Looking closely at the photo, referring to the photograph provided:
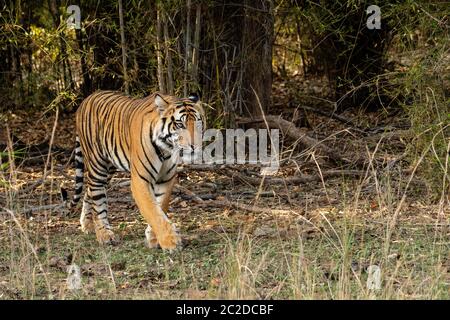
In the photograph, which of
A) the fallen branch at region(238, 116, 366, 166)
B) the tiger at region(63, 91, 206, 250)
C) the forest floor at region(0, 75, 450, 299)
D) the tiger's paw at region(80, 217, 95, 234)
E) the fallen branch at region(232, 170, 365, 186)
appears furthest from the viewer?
the fallen branch at region(238, 116, 366, 166)

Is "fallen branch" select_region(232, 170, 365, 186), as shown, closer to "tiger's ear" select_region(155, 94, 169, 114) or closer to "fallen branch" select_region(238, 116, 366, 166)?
"fallen branch" select_region(238, 116, 366, 166)

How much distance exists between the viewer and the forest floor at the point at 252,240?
535cm

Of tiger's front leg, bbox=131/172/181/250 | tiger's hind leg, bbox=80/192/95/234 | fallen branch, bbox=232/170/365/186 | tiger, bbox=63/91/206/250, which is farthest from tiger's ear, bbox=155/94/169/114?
fallen branch, bbox=232/170/365/186

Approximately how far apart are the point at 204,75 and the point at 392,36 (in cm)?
272

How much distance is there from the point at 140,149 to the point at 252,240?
1032 mm

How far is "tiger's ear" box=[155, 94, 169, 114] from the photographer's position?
6.56 m

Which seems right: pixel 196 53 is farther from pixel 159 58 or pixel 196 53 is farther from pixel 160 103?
pixel 160 103

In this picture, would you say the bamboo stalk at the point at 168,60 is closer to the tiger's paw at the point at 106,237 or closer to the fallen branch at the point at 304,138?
the fallen branch at the point at 304,138

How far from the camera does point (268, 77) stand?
32.6ft

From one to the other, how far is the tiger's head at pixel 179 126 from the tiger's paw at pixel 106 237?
0.85 metres

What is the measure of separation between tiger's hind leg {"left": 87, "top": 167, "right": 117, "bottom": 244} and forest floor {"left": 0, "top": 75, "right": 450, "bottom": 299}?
5.6 inches

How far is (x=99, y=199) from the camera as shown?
7.38 m
